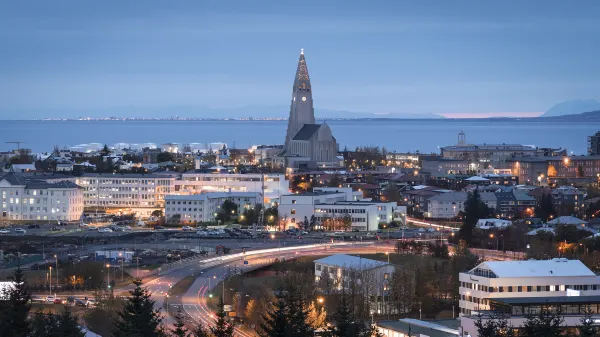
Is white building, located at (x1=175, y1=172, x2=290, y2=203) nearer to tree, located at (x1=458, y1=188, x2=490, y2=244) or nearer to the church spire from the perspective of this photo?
tree, located at (x1=458, y1=188, x2=490, y2=244)

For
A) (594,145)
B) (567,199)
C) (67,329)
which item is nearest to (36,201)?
(567,199)

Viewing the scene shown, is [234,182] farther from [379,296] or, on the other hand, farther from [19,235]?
[379,296]

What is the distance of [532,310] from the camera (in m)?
16.9

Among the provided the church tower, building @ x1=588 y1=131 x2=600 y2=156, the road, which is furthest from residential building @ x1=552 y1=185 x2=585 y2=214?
building @ x1=588 y1=131 x2=600 y2=156

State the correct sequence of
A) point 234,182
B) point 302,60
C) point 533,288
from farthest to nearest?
1. point 302,60
2. point 234,182
3. point 533,288

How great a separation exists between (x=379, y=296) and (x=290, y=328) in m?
8.04

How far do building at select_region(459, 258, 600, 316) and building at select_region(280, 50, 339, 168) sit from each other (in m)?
29.6

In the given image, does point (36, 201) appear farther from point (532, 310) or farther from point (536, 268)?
point (532, 310)

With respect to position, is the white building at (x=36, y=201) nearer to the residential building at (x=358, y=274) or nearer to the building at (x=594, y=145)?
the residential building at (x=358, y=274)

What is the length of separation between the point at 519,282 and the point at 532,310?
2.08 m

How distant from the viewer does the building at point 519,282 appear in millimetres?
18844

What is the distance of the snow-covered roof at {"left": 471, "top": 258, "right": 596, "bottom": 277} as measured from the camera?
19125 millimetres

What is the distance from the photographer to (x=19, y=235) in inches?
1217

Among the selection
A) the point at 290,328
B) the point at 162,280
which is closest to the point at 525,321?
the point at 290,328
